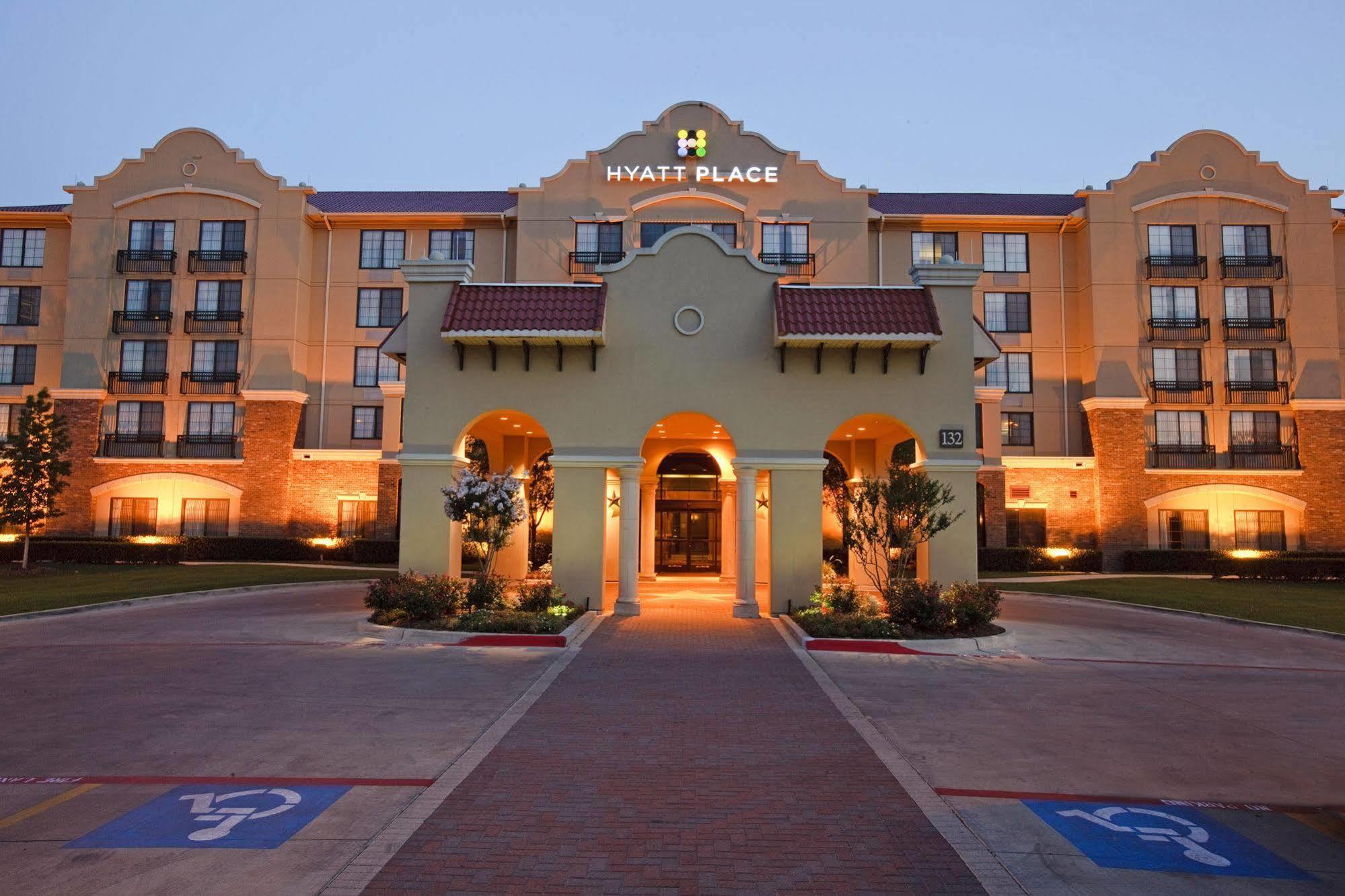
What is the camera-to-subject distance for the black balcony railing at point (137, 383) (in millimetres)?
40469

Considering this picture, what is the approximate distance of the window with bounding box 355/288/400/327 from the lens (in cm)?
4191

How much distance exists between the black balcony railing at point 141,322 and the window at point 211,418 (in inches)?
154

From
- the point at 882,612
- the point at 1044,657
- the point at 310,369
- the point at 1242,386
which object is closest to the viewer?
the point at 1044,657

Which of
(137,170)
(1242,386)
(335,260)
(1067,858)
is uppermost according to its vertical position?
(137,170)

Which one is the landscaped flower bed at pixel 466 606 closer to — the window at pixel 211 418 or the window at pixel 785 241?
the window at pixel 785 241

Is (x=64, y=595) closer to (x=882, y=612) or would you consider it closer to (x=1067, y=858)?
(x=882, y=612)

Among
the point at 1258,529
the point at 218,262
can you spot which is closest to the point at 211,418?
the point at 218,262

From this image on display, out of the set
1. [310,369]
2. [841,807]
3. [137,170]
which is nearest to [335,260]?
[310,369]

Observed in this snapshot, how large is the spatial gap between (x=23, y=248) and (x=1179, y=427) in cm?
5385

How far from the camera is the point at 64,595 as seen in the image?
22.6 metres

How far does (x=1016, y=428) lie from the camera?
133 feet

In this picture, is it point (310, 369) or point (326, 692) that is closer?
point (326, 692)

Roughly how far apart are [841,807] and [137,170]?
45654 millimetres

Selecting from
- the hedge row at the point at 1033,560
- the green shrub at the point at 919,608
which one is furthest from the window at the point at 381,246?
the green shrub at the point at 919,608
